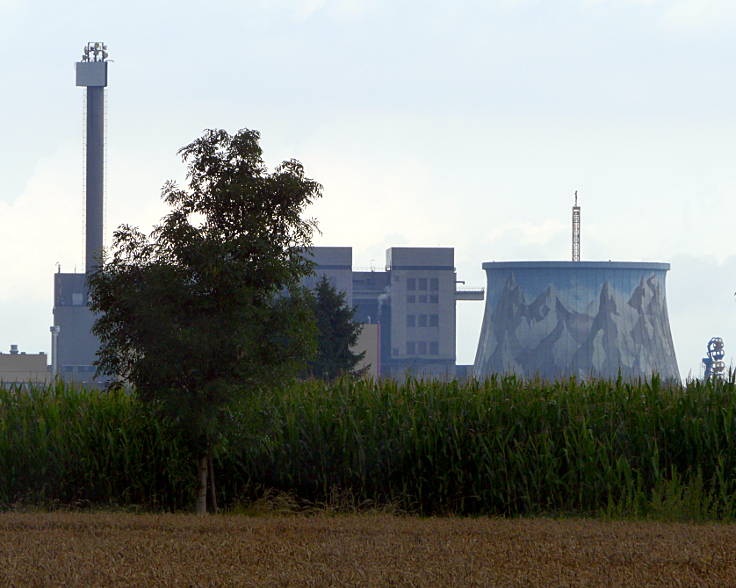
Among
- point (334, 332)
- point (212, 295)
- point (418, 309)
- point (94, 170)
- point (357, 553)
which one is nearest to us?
point (357, 553)

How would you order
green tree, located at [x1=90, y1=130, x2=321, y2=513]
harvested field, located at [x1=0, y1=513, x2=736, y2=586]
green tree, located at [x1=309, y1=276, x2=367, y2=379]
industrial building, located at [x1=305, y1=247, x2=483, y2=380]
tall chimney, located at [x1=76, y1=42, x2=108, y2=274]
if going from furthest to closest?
1. industrial building, located at [x1=305, y1=247, x2=483, y2=380]
2. tall chimney, located at [x1=76, y1=42, x2=108, y2=274]
3. green tree, located at [x1=309, y1=276, x2=367, y2=379]
4. green tree, located at [x1=90, y1=130, x2=321, y2=513]
5. harvested field, located at [x1=0, y1=513, x2=736, y2=586]

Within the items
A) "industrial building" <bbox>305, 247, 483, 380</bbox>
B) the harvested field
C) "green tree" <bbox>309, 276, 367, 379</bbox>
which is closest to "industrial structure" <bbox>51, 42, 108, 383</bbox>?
"green tree" <bbox>309, 276, 367, 379</bbox>

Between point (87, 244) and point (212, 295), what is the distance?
73.0m

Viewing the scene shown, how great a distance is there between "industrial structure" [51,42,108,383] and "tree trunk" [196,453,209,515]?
54.4 meters

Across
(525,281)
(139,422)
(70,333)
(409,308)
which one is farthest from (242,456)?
(409,308)

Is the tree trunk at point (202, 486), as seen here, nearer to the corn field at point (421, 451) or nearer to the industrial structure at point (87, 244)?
the corn field at point (421, 451)

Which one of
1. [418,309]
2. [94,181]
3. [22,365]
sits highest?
[94,181]

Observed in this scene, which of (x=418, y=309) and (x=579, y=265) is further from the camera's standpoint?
(x=418, y=309)

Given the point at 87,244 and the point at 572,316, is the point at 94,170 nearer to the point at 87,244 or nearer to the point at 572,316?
the point at 87,244

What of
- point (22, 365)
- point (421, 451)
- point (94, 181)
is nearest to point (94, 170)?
point (94, 181)

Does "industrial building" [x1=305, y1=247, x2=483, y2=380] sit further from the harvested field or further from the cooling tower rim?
the harvested field

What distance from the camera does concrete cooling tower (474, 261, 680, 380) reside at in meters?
68.2

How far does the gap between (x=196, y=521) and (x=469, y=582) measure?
4908 mm

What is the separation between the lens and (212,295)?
14336 mm
